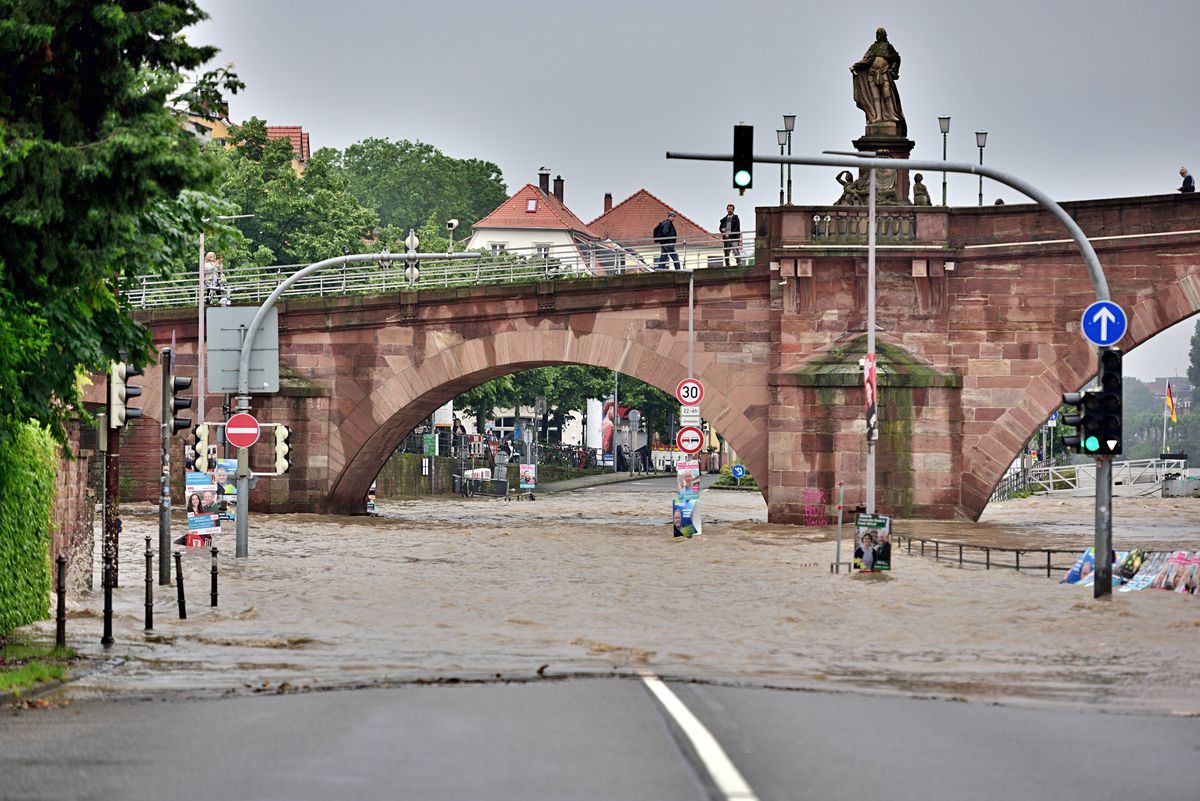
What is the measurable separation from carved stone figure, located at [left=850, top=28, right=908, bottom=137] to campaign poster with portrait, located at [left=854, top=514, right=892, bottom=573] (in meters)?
15.1

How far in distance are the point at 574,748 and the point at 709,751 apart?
2.47ft

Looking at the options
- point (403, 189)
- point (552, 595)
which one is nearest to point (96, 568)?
point (552, 595)

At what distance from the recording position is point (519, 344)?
44875 mm

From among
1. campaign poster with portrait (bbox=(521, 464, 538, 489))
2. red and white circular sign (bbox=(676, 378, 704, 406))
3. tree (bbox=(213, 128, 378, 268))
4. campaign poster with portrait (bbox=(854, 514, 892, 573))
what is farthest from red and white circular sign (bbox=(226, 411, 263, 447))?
tree (bbox=(213, 128, 378, 268))

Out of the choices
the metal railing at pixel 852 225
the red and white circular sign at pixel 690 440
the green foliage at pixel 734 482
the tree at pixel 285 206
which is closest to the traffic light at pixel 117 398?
the red and white circular sign at pixel 690 440

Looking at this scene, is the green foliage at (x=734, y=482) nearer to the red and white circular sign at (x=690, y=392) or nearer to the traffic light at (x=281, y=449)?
the red and white circular sign at (x=690, y=392)

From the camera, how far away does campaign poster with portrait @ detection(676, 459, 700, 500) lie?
125 feet

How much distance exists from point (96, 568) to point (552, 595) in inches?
→ 319

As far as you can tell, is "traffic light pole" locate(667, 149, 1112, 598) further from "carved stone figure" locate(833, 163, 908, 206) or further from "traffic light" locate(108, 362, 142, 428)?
"carved stone figure" locate(833, 163, 908, 206)

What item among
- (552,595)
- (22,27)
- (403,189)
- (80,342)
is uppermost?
(403,189)

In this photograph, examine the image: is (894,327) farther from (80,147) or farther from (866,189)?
(80,147)

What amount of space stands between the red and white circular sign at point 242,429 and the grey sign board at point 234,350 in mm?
1968

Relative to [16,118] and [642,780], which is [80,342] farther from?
[642,780]

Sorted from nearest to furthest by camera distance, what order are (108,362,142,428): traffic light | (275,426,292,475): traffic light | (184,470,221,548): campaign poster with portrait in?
(108,362,142,428): traffic light
(184,470,221,548): campaign poster with portrait
(275,426,292,475): traffic light
